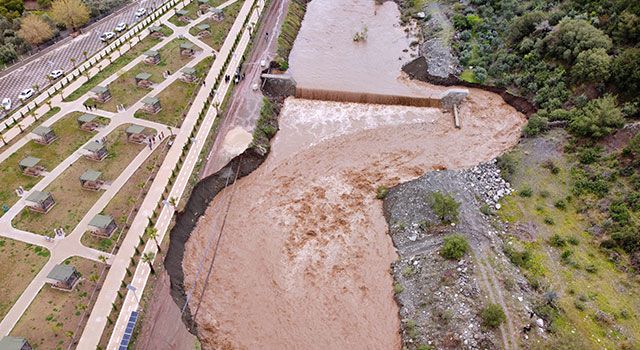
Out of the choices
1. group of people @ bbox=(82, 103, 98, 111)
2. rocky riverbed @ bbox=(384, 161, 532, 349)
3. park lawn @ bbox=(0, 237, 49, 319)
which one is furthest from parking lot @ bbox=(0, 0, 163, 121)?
rocky riverbed @ bbox=(384, 161, 532, 349)

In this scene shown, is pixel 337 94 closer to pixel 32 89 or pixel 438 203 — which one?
pixel 438 203

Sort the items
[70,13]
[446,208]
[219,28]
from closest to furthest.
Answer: [446,208]
[70,13]
[219,28]

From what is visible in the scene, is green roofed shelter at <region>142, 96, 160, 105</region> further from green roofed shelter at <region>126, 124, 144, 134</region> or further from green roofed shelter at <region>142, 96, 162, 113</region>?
green roofed shelter at <region>126, 124, 144, 134</region>

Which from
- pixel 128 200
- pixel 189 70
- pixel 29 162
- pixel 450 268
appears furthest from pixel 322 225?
pixel 29 162

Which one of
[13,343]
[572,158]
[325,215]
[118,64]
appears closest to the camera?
[13,343]

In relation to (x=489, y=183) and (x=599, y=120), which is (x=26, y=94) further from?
(x=599, y=120)

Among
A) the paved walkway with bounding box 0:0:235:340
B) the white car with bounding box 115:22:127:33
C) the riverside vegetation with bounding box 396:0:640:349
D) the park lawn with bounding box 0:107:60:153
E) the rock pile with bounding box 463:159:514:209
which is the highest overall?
the park lawn with bounding box 0:107:60:153

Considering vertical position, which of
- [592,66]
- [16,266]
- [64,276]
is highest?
[64,276]

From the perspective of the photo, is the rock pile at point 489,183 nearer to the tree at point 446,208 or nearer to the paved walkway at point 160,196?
the tree at point 446,208
